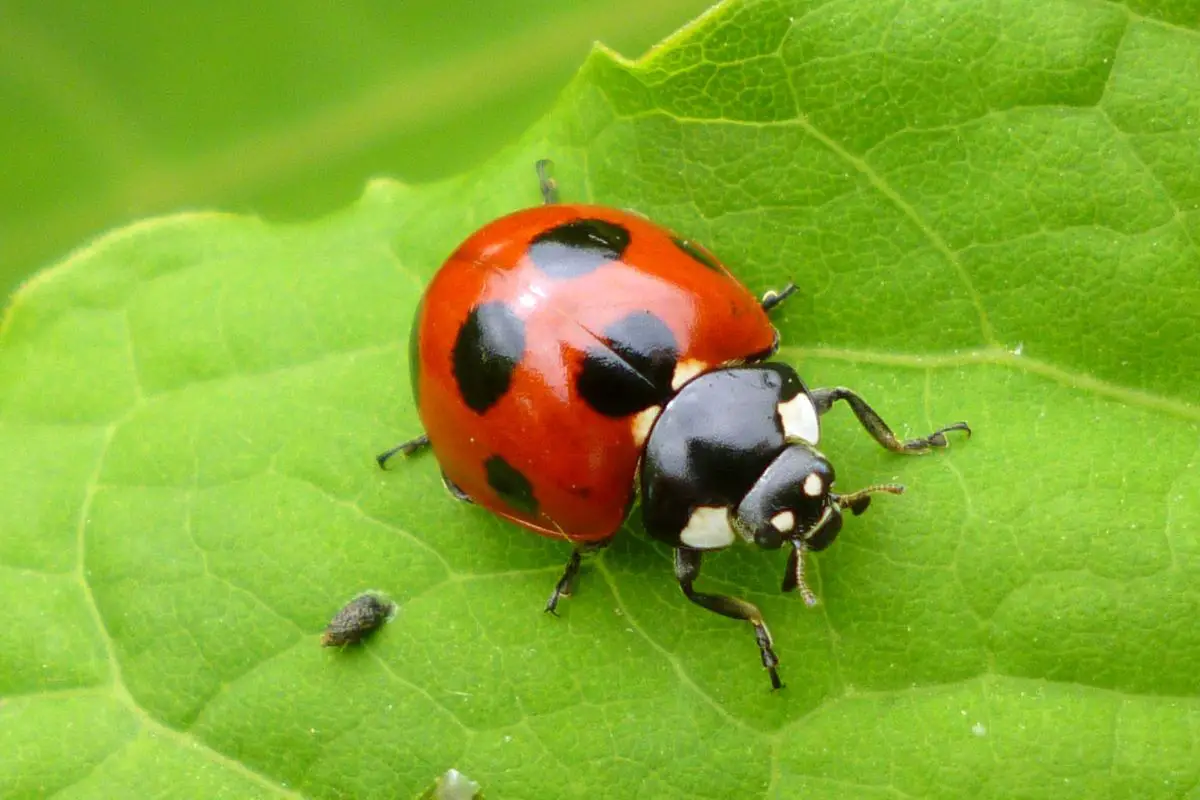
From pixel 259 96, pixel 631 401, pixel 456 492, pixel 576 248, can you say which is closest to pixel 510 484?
pixel 456 492

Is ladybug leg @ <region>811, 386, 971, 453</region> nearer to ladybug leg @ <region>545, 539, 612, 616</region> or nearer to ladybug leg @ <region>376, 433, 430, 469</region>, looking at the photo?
ladybug leg @ <region>545, 539, 612, 616</region>

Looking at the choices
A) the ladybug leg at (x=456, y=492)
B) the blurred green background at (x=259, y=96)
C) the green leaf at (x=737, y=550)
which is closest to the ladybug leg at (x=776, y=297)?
the green leaf at (x=737, y=550)

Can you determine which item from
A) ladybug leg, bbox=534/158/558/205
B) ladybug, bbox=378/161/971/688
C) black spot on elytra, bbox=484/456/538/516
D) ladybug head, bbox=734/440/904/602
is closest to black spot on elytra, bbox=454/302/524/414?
ladybug, bbox=378/161/971/688

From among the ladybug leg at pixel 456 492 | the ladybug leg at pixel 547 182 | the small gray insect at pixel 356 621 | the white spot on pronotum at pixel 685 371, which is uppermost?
the ladybug leg at pixel 547 182

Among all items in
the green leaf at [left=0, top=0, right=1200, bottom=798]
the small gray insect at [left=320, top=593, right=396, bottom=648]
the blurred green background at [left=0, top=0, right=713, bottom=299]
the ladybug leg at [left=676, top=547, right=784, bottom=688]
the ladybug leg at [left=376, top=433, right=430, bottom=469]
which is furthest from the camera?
the blurred green background at [left=0, top=0, right=713, bottom=299]

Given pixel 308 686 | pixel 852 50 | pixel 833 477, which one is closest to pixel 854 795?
pixel 833 477

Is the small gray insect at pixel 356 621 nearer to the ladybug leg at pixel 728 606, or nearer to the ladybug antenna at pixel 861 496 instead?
the ladybug leg at pixel 728 606

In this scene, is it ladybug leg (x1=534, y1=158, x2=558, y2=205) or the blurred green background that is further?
the blurred green background
